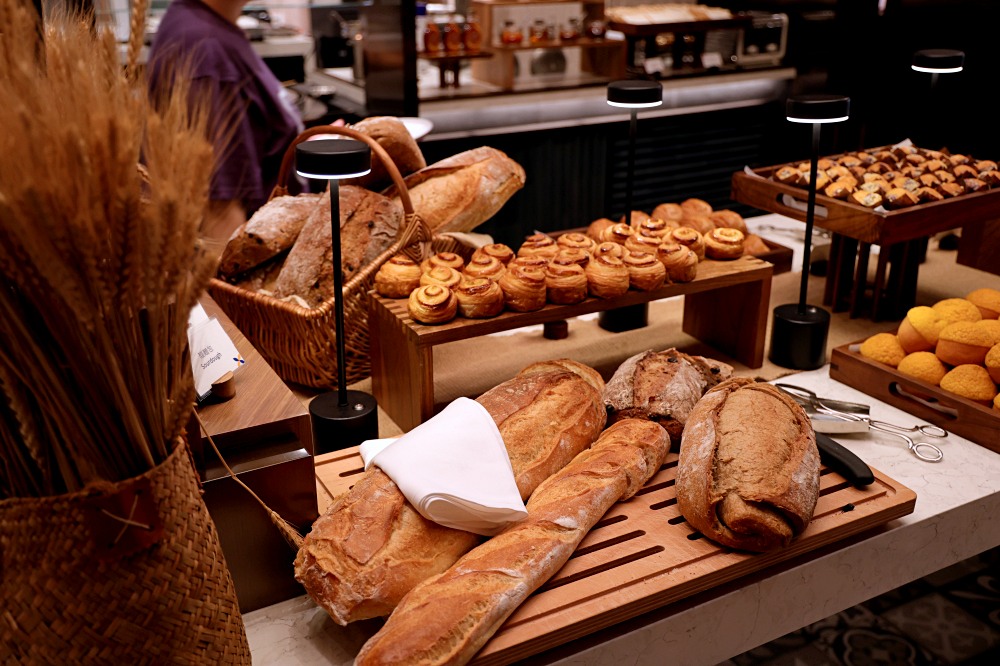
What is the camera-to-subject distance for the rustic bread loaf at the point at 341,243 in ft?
6.03

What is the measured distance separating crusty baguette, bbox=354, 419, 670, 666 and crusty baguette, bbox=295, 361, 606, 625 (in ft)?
0.10

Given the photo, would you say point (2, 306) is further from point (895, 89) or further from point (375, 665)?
point (895, 89)

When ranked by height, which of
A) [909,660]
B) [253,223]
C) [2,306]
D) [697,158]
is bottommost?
[909,660]

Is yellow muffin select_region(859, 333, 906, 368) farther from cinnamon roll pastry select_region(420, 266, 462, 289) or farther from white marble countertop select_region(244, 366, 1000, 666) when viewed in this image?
cinnamon roll pastry select_region(420, 266, 462, 289)

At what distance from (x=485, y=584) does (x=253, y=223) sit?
3.81ft

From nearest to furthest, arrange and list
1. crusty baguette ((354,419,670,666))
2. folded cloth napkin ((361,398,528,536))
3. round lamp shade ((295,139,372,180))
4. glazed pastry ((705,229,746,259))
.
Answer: crusty baguette ((354,419,670,666)) < folded cloth napkin ((361,398,528,536)) < round lamp shade ((295,139,372,180)) < glazed pastry ((705,229,746,259))

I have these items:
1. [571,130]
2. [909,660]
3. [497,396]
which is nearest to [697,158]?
[571,130]

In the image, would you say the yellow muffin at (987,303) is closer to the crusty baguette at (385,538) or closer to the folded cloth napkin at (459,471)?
the crusty baguette at (385,538)

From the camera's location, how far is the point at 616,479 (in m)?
1.29

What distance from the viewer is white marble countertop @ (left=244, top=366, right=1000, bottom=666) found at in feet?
3.84

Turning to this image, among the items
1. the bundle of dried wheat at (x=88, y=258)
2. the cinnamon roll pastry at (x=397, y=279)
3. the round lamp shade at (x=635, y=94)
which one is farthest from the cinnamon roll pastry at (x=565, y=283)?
the bundle of dried wheat at (x=88, y=258)

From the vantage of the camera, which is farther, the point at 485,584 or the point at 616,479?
the point at 616,479

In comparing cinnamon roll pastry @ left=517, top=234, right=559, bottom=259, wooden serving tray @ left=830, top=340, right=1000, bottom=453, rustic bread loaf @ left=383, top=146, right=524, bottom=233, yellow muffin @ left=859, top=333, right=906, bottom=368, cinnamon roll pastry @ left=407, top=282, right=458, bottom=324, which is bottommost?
wooden serving tray @ left=830, top=340, right=1000, bottom=453

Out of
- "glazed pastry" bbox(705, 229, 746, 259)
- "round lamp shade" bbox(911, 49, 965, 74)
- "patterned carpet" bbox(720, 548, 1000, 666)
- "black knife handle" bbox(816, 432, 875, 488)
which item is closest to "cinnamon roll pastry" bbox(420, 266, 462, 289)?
"glazed pastry" bbox(705, 229, 746, 259)
